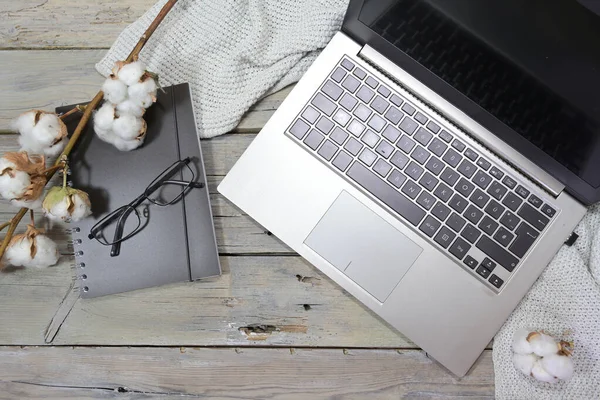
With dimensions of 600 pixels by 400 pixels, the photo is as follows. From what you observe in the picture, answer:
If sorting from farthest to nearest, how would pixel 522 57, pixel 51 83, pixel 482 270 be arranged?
pixel 51 83 → pixel 482 270 → pixel 522 57

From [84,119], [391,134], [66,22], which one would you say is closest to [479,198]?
[391,134]

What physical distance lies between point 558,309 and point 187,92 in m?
0.51

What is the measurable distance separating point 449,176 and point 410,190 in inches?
1.8

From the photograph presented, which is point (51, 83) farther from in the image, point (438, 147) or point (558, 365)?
point (558, 365)

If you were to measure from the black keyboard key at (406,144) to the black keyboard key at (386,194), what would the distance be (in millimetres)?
43

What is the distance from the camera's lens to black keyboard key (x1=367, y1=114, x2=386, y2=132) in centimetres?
60

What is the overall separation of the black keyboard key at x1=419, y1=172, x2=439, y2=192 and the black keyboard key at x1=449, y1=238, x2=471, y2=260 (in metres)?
0.06

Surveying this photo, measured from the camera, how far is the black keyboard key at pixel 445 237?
1.94 ft

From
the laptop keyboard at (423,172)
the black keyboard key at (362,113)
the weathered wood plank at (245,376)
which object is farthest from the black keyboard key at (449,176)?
the weathered wood plank at (245,376)

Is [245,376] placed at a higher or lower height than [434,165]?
lower

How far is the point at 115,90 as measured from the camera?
0.57m

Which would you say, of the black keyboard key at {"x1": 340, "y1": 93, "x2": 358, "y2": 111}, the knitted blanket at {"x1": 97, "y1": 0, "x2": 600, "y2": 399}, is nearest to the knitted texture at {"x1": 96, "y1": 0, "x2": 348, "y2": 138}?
the knitted blanket at {"x1": 97, "y1": 0, "x2": 600, "y2": 399}

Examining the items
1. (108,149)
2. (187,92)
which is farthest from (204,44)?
(108,149)

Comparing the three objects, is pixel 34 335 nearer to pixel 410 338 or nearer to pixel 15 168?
pixel 15 168
